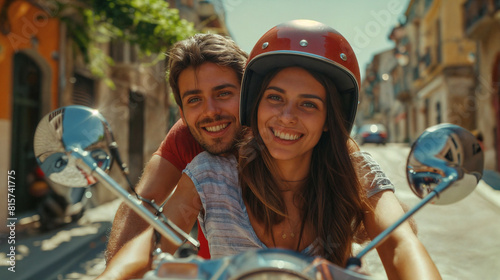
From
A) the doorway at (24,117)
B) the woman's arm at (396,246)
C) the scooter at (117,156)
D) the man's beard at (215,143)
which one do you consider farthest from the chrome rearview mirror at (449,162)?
the doorway at (24,117)

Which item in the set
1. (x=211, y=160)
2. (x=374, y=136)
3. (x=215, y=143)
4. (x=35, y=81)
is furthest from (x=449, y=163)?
(x=374, y=136)

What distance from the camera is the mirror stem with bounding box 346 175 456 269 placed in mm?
958

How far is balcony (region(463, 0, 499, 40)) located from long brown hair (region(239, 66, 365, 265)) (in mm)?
14091

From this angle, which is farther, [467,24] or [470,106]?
[470,106]

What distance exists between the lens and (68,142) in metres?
1.06

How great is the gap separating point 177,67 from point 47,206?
18.2 ft

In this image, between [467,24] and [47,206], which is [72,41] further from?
[467,24]

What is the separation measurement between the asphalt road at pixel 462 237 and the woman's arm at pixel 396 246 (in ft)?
5.93

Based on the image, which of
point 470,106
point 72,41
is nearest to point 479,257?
point 72,41

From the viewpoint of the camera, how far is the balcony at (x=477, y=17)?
13.7 m

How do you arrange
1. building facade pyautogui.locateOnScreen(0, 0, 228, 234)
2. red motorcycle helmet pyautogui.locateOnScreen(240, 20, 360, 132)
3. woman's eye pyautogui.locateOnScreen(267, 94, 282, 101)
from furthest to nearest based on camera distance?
building facade pyautogui.locateOnScreen(0, 0, 228, 234) → woman's eye pyautogui.locateOnScreen(267, 94, 282, 101) → red motorcycle helmet pyautogui.locateOnScreen(240, 20, 360, 132)

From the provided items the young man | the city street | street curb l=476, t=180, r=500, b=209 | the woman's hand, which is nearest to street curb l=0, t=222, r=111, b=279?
the city street

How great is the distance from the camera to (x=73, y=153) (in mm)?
1056

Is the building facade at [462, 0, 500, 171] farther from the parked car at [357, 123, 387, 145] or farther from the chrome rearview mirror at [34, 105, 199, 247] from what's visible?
the chrome rearview mirror at [34, 105, 199, 247]
